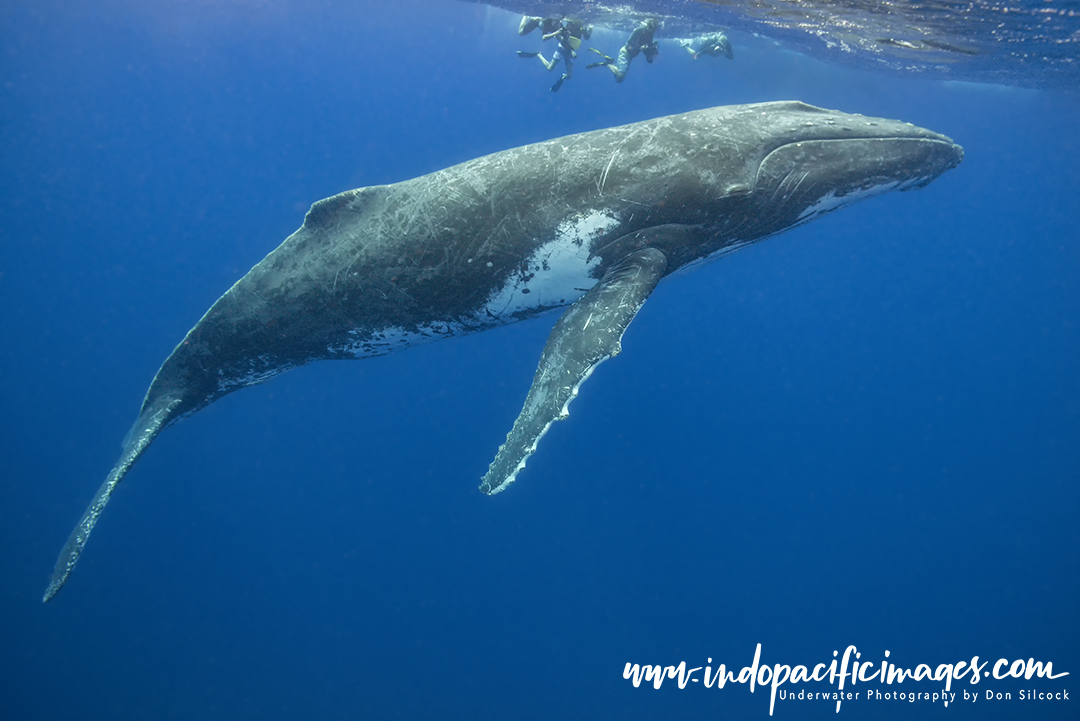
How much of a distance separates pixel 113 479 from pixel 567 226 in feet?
20.6

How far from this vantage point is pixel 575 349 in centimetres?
451

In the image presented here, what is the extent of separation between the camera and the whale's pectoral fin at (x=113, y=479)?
574cm

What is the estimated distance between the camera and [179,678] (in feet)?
57.1

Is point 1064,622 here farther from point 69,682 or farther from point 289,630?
point 69,682

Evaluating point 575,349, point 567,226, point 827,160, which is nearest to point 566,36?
point 827,160

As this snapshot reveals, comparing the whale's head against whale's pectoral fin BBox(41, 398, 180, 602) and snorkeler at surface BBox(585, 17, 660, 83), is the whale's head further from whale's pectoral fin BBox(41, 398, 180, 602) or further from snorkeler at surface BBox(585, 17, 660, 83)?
snorkeler at surface BBox(585, 17, 660, 83)

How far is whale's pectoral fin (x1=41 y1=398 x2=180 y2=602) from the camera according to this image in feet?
18.8

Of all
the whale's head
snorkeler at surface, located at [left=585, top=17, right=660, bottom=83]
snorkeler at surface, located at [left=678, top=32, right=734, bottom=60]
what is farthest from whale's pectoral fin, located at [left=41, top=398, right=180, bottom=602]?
snorkeler at surface, located at [left=678, top=32, right=734, bottom=60]

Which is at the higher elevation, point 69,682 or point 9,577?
point 9,577

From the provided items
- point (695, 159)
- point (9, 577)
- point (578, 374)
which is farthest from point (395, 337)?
point (9, 577)

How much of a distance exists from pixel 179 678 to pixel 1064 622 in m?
37.8

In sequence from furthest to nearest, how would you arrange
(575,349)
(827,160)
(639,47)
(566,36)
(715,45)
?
(715,45)
(639,47)
(566,36)
(827,160)
(575,349)

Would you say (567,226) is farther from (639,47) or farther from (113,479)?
(639,47)

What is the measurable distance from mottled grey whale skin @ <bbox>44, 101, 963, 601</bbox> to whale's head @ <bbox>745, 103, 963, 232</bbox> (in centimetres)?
1
